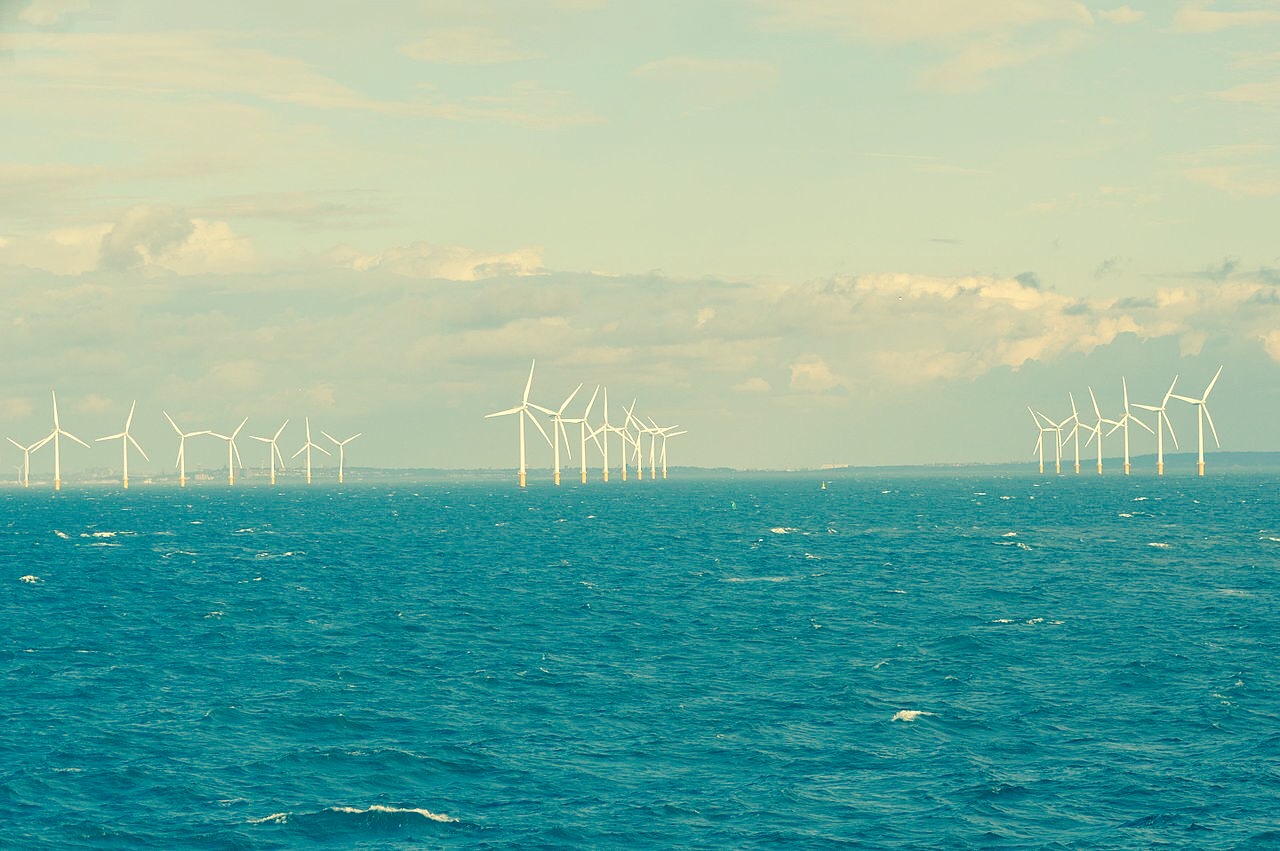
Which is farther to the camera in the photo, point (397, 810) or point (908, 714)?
point (908, 714)

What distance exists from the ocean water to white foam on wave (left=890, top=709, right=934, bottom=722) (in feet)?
0.48

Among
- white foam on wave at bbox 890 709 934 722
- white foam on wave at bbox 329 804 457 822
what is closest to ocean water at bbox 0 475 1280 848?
white foam on wave at bbox 890 709 934 722

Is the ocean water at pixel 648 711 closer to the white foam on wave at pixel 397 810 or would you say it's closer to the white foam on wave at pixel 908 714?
the white foam on wave at pixel 908 714

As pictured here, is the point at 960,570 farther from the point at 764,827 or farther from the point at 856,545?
the point at 764,827

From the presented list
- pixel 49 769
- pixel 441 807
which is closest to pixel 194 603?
pixel 49 769

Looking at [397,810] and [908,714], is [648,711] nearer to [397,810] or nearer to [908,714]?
[908,714]

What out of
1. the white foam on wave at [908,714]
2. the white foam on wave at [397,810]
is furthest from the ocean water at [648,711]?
the white foam on wave at [397,810]

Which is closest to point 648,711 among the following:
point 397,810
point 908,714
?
point 908,714

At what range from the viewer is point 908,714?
5778cm

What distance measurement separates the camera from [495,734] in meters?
54.5

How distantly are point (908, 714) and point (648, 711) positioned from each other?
12.0m

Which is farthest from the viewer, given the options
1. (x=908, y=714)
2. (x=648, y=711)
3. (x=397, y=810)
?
(x=648, y=711)

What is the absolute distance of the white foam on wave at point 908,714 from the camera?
57156mm

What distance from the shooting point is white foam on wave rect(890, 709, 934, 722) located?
57.2 metres
